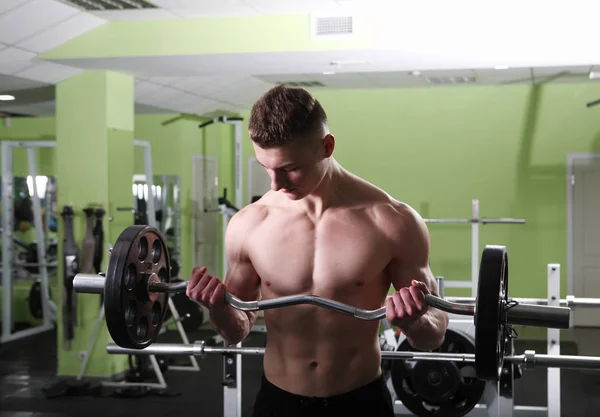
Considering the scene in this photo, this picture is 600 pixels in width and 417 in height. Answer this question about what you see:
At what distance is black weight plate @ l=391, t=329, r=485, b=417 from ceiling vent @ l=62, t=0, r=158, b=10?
7.45ft

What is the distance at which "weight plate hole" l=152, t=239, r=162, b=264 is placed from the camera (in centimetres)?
188

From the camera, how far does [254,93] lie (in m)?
7.21

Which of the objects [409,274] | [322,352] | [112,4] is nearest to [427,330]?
[409,274]

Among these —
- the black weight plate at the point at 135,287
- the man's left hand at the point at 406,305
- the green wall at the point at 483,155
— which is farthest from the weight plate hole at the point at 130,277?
the green wall at the point at 483,155

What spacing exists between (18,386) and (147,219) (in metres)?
1.82

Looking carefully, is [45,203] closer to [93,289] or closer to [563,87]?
[563,87]

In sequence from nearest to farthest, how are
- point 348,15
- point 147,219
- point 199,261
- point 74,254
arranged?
point 348,15
point 74,254
point 147,219
point 199,261

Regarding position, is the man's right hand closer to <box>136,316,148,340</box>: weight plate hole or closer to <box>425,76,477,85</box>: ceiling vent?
<box>136,316,148,340</box>: weight plate hole

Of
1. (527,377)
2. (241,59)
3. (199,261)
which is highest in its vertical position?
(241,59)

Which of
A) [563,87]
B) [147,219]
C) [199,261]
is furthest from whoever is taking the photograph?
[199,261]

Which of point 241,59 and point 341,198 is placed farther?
point 241,59

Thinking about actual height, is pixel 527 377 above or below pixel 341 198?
below

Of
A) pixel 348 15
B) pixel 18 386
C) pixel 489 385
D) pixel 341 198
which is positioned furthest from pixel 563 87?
pixel 341 198

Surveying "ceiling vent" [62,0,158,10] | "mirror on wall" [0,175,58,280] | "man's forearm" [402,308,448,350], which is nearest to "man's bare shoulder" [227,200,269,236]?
"man's forearm" [402,308,448,350]
